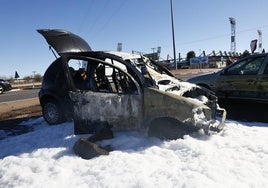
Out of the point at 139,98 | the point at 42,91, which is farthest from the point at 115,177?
the point at 42,91

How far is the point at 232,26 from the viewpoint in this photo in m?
61.8

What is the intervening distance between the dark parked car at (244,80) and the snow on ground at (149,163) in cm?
176

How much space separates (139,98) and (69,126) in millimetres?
2270

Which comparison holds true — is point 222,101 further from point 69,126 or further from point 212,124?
point 69,126

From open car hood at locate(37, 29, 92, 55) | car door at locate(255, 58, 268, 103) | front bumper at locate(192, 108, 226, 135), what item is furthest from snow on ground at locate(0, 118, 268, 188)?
open car hood at locate(37, 29, 92, 55)

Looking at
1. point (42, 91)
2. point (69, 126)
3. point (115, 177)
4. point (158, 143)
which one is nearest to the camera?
point (115, 177)

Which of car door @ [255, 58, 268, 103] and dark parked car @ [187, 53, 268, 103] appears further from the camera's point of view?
dark parked car @ [187, 53, 268, 103]

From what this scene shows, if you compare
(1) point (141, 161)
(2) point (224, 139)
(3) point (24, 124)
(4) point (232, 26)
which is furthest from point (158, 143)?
(4) point (232, 26)

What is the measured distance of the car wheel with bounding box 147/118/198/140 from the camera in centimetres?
554

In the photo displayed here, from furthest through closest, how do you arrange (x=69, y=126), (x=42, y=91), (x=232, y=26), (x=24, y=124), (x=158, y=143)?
1. (x=232, y=26)
2. (x=24, y=124)
3. (x=42, y=91)
4. (x=69, y=126)
5. (x=158, y=143)

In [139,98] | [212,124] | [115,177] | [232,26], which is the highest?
A: [232,26]

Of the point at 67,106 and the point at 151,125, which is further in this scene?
the point at 67,106

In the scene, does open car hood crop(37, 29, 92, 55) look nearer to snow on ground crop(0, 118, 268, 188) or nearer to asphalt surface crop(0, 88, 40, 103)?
snow on ground crop(0, 118, 268, 188)

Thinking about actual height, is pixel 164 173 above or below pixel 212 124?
below
